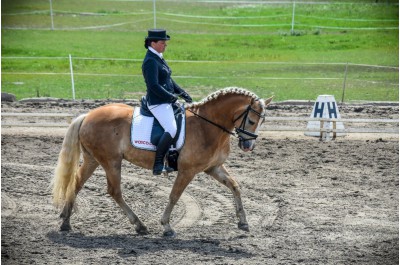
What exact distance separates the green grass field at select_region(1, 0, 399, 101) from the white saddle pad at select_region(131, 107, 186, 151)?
10824 millimetres

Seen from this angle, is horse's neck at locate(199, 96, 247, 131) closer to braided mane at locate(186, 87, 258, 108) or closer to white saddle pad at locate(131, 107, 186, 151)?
braided mane at locate(186, 87, 258, 108)

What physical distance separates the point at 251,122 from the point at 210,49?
2076 centimetres

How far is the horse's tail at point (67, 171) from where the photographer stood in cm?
959

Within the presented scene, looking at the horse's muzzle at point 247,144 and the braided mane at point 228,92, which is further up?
the braided mane at point 228,92

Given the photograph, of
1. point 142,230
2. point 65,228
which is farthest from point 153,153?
point 65,228

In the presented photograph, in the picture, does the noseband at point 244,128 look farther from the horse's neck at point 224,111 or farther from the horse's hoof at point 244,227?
the horse's hoof at point 244,227

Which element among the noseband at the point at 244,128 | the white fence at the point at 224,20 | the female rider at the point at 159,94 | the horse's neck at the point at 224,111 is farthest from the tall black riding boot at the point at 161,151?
the white fence at the point at 224,20

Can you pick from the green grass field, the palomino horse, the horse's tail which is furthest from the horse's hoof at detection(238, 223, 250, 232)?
the green grass field

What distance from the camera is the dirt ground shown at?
27.9 ft

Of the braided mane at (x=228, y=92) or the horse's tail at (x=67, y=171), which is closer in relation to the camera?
the braided mane at (x=228, y=92)

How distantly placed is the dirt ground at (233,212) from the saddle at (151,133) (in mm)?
997

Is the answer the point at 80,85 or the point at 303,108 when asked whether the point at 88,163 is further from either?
the point at 80,85

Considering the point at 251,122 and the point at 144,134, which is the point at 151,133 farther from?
the point at 251,122

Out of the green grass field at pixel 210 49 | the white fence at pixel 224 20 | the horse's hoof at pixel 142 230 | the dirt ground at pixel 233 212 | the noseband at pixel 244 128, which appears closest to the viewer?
the dirt ground at pixel 233 212
